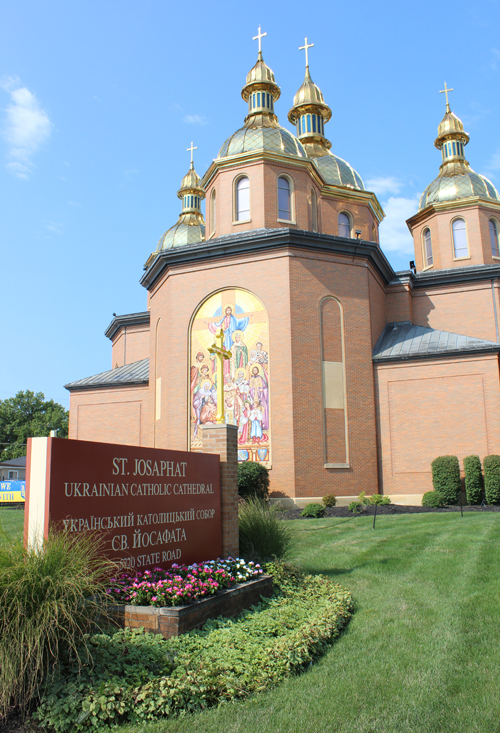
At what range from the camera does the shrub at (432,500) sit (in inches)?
860

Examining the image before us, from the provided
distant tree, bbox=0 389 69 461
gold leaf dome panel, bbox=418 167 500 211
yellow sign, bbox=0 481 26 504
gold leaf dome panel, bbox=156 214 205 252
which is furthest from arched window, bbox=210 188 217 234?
distant tree, bbox=0 389 69 461

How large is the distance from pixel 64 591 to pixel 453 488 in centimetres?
1914

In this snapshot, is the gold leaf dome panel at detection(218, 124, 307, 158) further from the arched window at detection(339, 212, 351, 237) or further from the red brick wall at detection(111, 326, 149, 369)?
the red brick wall at detection(111, 326, 149, 369)

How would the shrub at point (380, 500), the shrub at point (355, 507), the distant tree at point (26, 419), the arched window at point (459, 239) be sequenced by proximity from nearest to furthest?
the shrub at point (355, 507)
the shrub at point (380, 500)
the arched window at point (459, 239)
the distant tree at point (26, 419)

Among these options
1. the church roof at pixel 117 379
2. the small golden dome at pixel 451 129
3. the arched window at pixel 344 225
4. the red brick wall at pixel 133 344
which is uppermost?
the small golden dome at pixel 451 129

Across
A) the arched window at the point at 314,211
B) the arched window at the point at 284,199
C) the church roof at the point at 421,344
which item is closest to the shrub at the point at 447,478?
the church roof at the point at 421,344

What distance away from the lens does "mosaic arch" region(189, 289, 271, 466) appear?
23.1 meters

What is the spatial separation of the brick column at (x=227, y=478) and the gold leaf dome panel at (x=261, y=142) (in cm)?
1971

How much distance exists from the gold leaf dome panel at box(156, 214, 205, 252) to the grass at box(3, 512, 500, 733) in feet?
109

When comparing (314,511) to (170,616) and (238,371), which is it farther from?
(170,616)

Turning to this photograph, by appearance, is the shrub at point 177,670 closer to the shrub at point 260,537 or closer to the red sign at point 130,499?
the red sign at point 130,499

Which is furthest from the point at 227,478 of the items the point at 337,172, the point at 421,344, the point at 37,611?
the point at 337,172

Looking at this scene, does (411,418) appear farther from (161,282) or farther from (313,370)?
(161,282)

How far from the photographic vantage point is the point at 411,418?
79.0 ft
